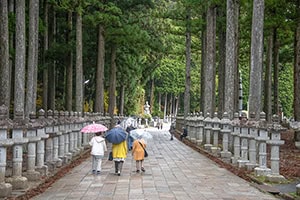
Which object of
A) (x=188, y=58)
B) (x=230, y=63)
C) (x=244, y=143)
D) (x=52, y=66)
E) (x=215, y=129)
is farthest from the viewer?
(x=188, y=58)

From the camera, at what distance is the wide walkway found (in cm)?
1142

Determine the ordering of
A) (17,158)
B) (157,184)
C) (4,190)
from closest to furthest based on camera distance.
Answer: (4,190) → (17,158) → (157,184)

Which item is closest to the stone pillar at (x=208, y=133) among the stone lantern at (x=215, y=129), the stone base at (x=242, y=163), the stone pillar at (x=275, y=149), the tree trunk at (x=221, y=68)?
the stone lantern at (x=215, y=129)

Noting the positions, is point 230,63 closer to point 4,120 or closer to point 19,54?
point 19,54

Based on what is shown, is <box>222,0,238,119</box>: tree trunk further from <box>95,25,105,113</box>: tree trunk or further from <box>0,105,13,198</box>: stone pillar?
<box>95,25,105,113</box>: tree trunk

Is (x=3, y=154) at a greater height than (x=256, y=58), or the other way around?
(x=256, y=58)

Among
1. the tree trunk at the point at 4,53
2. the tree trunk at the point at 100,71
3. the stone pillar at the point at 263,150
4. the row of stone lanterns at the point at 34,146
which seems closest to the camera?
the row of stone lanterns at the point at 34,146

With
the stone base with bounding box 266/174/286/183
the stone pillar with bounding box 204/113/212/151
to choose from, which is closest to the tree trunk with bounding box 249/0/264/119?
the stone base with bounding box 266/174/286/183

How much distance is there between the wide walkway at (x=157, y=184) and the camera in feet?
37.5

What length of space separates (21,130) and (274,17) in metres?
18.8

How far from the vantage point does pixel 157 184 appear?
13.1m

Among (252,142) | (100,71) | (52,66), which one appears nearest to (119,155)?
(252,142)

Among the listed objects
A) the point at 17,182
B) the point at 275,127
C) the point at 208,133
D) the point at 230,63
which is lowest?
the point at 17,182

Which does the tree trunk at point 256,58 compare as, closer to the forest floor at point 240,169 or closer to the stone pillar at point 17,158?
the forest floor at point 240,169
